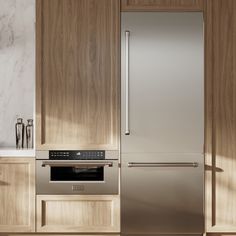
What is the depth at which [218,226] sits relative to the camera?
418 centimetres

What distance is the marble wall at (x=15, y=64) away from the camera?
4789mm

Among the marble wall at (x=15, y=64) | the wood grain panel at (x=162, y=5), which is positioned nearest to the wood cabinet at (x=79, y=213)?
the marble wall at (x=15, y=64)

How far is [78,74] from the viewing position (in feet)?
13.7

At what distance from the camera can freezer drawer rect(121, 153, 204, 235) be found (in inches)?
164

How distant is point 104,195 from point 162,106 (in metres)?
0.81

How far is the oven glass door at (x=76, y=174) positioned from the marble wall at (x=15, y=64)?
76cm

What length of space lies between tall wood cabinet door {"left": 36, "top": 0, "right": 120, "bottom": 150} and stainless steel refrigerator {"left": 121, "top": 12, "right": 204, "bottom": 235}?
0.32ft

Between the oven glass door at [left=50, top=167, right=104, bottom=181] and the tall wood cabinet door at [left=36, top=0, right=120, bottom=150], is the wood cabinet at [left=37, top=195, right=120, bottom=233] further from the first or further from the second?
the tall wood cabinet door at [left=36, top=0, right=120, bottom=150]

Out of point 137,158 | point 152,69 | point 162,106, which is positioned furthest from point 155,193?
point 152,69

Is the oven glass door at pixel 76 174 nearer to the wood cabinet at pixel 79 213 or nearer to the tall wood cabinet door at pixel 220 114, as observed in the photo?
the wood cabinet at pixel 79 213

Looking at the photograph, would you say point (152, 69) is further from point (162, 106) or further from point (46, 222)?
point (46, 222)

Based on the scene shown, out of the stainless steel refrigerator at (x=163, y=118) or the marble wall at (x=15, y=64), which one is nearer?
the stainless steel refrigerator at (x=163, y=118)

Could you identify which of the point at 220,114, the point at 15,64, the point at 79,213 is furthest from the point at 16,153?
the point at 220,114

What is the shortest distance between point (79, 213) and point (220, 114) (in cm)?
132
